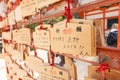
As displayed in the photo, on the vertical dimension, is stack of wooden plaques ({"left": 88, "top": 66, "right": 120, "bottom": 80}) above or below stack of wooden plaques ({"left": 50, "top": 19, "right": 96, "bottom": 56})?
below

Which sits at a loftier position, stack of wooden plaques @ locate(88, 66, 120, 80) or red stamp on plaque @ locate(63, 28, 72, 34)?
red stamp on plaque @ locate(63, 28, 72, 34)

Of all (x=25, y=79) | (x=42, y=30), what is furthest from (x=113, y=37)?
(x=42, y=30)

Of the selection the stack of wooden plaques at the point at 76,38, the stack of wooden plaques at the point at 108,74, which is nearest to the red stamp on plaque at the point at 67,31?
the stack of wooden plaques at the point at 76,38

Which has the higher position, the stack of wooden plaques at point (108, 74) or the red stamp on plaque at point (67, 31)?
the red stamp on plaque at point (67, 31)

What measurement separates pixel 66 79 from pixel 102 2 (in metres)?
0.28

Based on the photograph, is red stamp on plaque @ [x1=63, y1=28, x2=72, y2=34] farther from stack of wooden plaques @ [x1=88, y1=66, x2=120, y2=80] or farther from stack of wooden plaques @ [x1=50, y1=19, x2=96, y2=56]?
stack of wooden plaques @ [x1=88, y1=66, x2=120, y2=80]

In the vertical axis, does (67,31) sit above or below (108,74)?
above

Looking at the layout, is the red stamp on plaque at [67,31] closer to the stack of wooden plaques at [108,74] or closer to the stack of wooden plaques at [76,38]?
the stack of wooden plaques at [76,38]

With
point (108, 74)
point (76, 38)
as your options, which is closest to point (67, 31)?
point (76, 38)

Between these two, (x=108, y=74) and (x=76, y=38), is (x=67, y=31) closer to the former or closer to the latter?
(x=76, y=38)

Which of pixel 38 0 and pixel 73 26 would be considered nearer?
pixel 73 26

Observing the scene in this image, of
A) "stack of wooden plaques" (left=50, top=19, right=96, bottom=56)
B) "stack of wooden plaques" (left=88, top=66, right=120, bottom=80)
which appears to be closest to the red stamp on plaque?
"stack of wooden plaques" (left=50, top=19, right=96, bottom=56)

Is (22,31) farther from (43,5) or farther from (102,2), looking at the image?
(102,2)

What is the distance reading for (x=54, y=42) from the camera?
63 cm
